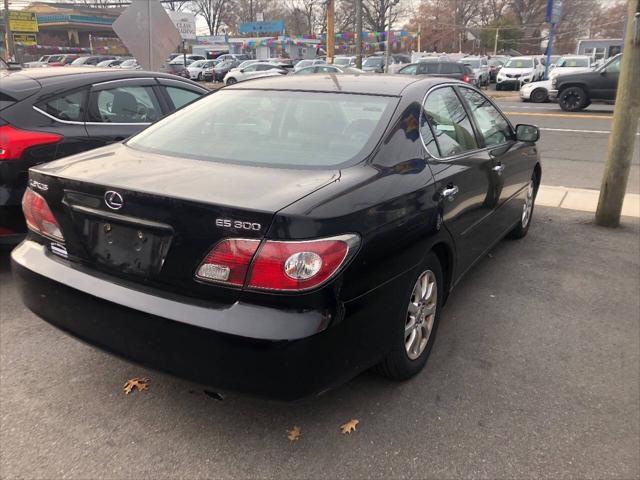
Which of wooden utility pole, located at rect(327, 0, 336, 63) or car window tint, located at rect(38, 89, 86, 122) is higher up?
wooden utility pole, located at rect(327, 0, 336, 63)

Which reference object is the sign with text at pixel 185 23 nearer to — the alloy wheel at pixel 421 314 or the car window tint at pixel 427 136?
the car window tint at pixel 427 136

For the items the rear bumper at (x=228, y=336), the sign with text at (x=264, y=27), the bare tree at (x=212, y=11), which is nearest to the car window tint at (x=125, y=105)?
the rear bumper at (x=228, y=336)

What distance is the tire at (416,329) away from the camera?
2709 mm

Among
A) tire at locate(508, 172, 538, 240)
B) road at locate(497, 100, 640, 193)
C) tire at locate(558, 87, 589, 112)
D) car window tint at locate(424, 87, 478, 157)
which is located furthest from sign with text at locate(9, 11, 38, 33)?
car window tint at locate(424, 87, 478, 157)

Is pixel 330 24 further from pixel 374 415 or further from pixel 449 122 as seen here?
pixel 374 415

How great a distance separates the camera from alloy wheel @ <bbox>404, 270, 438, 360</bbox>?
2.90 m

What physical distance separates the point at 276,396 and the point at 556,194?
6377mm

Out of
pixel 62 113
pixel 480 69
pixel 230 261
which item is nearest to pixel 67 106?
pixel 62 113

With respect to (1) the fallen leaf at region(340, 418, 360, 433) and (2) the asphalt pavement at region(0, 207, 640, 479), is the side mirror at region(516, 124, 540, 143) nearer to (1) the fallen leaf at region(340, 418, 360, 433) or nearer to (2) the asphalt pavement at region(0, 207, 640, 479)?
(2) the asphalt pavement at region(0, 207, 640, 479)

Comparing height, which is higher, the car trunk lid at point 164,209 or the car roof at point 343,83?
the car roof at point 343,83

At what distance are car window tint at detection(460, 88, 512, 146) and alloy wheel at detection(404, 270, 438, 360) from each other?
4.91 feet

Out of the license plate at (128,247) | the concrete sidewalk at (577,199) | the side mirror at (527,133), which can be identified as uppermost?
the side mirror at (527,133)

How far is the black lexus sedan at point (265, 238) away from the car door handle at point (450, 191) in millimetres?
32

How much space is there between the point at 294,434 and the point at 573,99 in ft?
63.6
